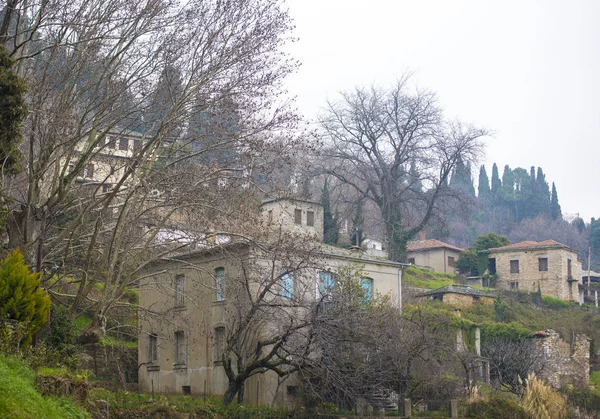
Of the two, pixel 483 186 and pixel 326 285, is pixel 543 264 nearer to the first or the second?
pixel 326 285

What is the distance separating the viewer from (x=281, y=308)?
24.8m

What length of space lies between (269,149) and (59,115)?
5.20 meters

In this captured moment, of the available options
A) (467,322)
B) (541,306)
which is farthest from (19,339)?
(541,306)

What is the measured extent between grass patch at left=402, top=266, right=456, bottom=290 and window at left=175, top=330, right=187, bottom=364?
83.7 ft

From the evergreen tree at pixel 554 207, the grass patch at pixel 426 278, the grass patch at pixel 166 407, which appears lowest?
the grass patch at pixel 166 407

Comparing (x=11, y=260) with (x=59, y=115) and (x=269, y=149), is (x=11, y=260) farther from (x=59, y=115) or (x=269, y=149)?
(x=269, y=149)

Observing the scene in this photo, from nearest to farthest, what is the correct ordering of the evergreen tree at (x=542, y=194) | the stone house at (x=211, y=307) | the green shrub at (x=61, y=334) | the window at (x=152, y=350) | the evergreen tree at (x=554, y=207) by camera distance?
the green shrub at (x=61, y=334)
the stone house at (x=211, y=307)
the window at (x=152, y=350)
the evergreen tree at (x=554, y=207)
the evergreen tree at (x=542, y=194)

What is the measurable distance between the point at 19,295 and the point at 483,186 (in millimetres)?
120115

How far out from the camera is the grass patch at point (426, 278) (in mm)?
56875

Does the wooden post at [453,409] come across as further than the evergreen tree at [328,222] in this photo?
No

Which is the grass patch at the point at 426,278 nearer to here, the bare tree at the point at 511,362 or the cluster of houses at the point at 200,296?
the cluster of houses at the point at 200,296

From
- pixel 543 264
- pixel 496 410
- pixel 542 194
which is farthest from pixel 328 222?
pixel 542 194

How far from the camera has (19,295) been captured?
1514cm

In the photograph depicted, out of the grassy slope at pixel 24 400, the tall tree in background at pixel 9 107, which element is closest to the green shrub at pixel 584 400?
the grassy slope at pixel 24 400
